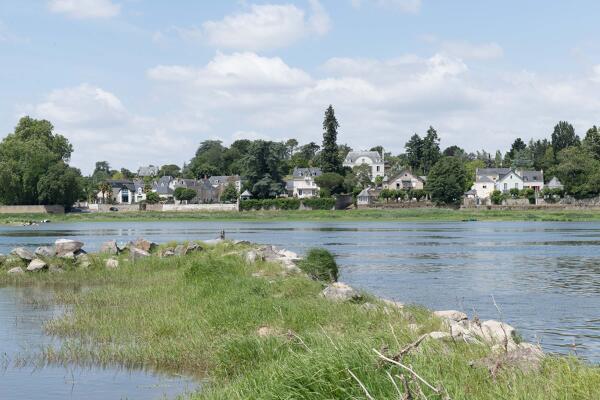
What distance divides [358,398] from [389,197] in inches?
5721

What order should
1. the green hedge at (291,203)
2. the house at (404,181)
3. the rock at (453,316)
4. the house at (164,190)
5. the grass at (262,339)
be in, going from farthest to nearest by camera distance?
the house at (164,190) < the house at (404,181) < the green hedge at (291,203) < the rock at (453,316) < the grass at (262,339)

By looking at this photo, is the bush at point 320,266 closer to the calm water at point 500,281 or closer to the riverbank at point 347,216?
the calm water at point 500,281

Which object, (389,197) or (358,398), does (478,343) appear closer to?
(358,398)

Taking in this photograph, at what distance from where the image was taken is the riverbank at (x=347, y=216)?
124 m

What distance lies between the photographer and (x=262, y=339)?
14.1 meters

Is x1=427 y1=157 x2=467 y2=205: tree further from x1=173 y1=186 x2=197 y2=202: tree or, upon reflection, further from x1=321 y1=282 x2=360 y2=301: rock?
x1=321 y1=282 x2=360 y2=301: rock

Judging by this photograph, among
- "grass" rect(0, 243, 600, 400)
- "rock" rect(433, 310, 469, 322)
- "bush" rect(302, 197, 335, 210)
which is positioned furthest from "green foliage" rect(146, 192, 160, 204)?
"rock" rect(433, 310, 469, 322)

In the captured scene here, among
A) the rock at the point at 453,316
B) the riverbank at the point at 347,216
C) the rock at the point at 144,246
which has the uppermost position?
the rock at the point at 144,246

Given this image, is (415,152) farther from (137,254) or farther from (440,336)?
(440,336)

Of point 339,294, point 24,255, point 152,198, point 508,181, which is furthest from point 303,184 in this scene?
point 339,294

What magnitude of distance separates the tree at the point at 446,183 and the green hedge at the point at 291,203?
18.9 metres

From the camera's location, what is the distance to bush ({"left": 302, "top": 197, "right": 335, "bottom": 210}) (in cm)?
14188

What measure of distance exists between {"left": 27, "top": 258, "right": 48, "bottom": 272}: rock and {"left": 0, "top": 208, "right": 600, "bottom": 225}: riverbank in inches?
3457

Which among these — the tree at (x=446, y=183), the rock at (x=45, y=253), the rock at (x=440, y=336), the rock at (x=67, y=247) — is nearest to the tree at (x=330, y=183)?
the tree at (x=446, y=183)
